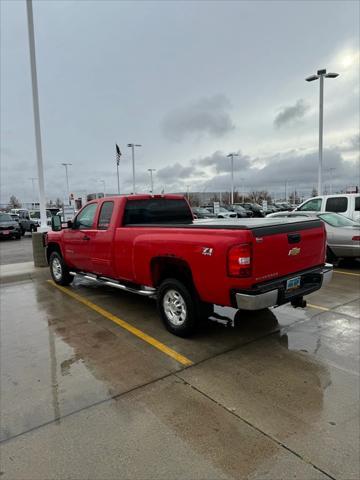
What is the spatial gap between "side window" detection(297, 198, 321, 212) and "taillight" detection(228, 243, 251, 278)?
8.71 m

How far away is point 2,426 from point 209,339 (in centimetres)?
251

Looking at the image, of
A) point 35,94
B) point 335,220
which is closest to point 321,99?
point 335,220

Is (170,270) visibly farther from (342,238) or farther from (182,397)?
(342,238)

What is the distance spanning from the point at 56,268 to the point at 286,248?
5.70 meters

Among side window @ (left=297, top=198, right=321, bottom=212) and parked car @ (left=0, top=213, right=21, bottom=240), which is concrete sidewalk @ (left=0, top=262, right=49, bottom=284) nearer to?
side window @ (left=297, top=198, right=321, bottom=212)

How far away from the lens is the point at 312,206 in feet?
38.8

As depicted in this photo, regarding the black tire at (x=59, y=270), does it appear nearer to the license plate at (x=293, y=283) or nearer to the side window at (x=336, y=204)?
the license plate at (x=293, y=283)

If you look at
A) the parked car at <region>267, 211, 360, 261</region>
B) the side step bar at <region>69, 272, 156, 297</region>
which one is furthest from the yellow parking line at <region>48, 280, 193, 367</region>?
the parked car at <region>267, 211, 360, 261</region>

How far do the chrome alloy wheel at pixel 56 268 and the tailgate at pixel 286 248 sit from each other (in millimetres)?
5334

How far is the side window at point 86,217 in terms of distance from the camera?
6.37 meters

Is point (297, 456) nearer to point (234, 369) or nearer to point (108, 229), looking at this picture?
point (234, 369)

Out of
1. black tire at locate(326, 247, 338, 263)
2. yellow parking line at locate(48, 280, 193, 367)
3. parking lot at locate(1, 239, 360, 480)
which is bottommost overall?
parking lot at locate(1, 239, 360, 480)

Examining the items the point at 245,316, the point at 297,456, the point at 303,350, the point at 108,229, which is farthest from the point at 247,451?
the point at 108,229

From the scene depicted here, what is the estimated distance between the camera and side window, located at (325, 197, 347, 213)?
11297mm
